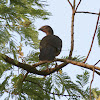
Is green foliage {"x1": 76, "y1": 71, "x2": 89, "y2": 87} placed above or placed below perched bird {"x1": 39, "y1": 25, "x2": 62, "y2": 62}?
below

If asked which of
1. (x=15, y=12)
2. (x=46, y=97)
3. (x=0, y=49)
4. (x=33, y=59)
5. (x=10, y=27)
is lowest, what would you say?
(x=46, y=97)

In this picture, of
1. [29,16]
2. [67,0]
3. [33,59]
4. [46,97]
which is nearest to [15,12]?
[29,16]

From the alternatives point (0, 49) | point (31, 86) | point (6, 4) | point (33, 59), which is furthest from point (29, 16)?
point (31, 86)

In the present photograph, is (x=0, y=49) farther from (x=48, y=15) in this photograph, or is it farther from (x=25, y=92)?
(x=25, y=92)

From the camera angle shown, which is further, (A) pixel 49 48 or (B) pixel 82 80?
(A) pixel 49 48

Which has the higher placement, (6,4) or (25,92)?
(6,4)

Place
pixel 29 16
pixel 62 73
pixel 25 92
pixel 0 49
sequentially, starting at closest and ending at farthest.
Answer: pixel 0 49, pixel 29 16, pixel 25 92, pixel 62 73

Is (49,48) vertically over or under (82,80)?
over

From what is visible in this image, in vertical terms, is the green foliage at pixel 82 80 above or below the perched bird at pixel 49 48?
below

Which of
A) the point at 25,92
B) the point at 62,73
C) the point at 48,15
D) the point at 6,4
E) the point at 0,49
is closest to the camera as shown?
the point at 0,49

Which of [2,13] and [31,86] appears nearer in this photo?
[2,13]

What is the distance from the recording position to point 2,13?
87.4 inches

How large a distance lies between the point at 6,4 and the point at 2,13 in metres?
0.15

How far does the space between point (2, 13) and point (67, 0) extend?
837 millimetres
